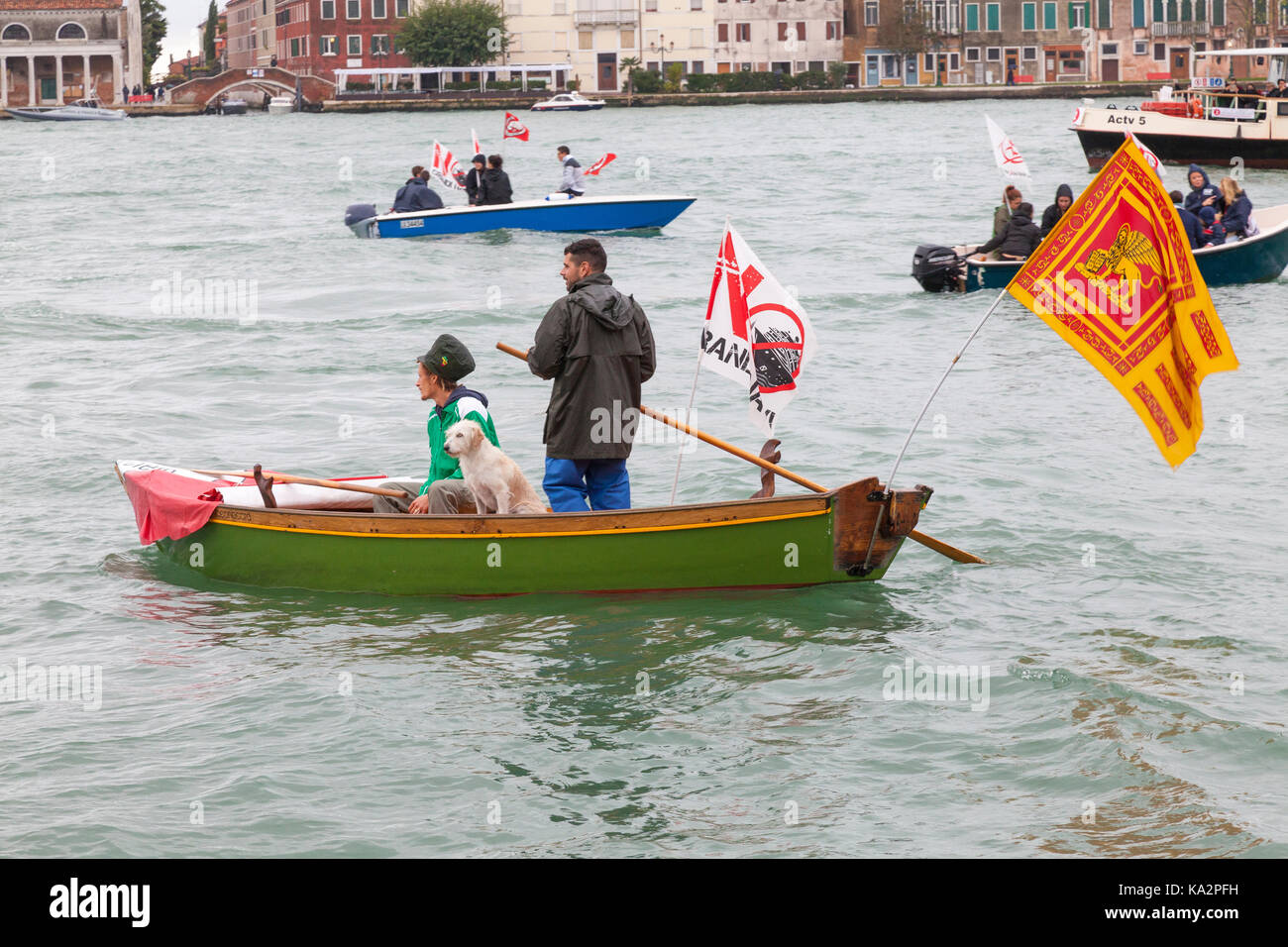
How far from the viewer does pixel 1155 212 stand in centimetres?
772

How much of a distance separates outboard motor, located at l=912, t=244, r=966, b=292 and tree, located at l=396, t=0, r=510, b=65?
80.6 meters

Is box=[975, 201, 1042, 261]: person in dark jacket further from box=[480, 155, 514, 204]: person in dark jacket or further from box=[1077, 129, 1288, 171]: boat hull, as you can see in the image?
box=[1077, 129, 1288, 171]: boat hull

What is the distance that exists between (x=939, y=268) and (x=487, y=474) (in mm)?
13940

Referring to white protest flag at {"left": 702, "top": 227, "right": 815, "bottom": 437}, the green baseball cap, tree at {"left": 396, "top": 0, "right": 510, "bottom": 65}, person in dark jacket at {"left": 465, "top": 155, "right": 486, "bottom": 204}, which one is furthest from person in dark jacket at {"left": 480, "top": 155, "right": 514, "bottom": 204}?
tree at {"left": 396, "top": 0, "right": 510, "bottom": 65}

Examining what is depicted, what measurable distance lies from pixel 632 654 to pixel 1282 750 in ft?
11.0

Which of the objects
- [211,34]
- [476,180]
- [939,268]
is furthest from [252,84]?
[939,268]

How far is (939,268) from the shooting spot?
70.2 feet

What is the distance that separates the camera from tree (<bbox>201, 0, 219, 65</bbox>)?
137 m

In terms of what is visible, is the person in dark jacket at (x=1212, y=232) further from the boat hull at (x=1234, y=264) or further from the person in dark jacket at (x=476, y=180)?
the person in dark jacket at (x=476, y=180)

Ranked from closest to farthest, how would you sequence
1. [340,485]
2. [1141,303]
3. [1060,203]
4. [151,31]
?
[1141,303] < [340,485] < [1060,203] < [151,31]

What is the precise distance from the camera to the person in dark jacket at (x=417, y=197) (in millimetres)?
27844

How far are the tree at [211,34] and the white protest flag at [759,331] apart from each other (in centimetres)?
13619

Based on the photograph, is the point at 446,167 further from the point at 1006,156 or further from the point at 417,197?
the point at 1006,156
